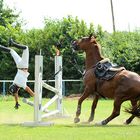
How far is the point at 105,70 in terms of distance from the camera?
12133 millimetres

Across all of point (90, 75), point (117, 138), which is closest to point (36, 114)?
point (90, 75)

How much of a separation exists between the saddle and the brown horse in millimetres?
83

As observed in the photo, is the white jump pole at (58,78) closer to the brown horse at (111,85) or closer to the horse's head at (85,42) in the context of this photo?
the brown horse at (111,85)

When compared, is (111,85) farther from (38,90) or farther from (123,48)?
(123,48)

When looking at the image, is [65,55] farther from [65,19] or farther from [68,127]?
[68,127]

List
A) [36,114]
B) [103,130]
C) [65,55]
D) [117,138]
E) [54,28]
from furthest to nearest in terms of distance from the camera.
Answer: [54,28] < [65,55] < [36,114] < [103,130] < [117,138]

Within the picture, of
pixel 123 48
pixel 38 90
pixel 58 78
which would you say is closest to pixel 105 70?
pixel 58 78

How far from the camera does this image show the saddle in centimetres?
1209

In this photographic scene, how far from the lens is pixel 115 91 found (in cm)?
1191

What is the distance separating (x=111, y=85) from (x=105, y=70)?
1.33 feet

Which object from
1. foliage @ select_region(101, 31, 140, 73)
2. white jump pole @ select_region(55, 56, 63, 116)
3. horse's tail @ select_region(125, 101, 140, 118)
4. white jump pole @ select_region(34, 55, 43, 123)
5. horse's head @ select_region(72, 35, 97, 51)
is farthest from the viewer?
foliage @ select_region(101, 31, 140, 73)

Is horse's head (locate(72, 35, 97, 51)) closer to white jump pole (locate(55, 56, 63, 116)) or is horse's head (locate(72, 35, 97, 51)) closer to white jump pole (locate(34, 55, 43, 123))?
white jump pole (locate(55, 56, 63, 116))

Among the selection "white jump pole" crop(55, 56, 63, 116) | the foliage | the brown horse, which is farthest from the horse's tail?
the foliage

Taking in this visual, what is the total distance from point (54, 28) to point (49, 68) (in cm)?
307
